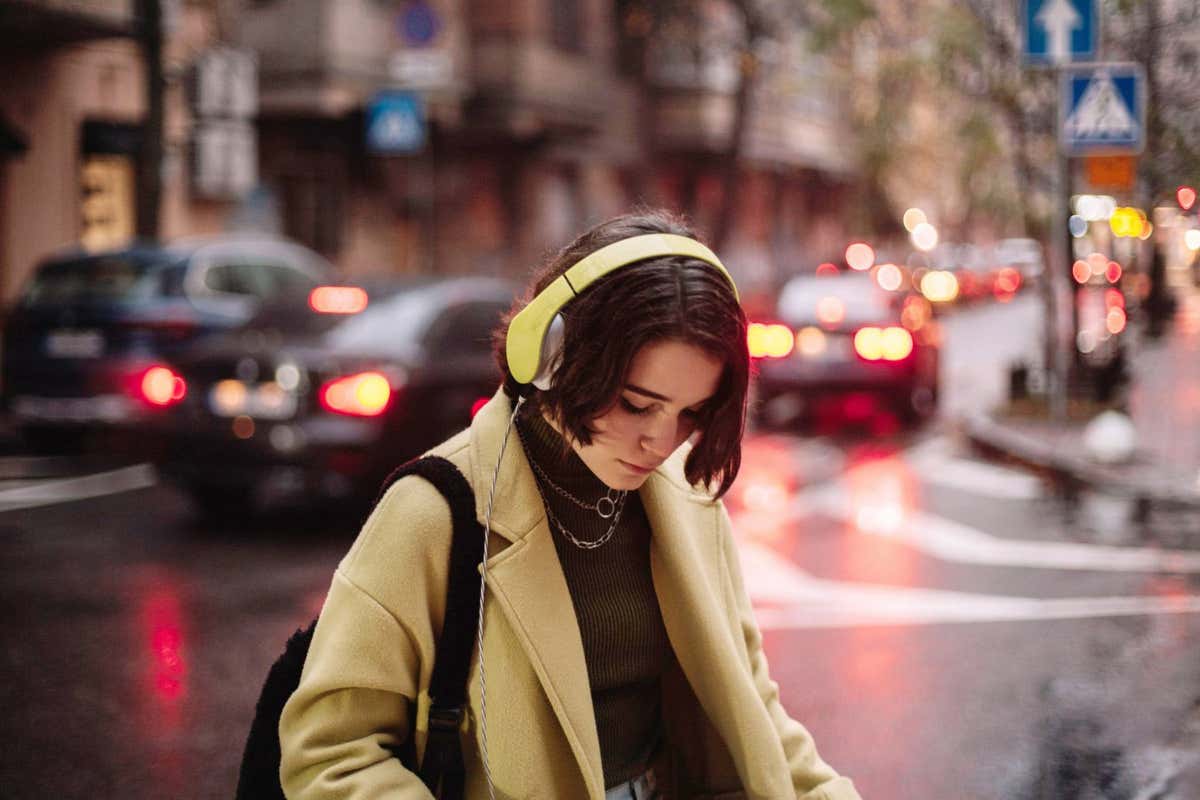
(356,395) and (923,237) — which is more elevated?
(923,237)

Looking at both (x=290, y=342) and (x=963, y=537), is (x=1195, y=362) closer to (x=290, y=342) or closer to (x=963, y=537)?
(x=963, y=537)

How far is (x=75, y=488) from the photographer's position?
11773mm

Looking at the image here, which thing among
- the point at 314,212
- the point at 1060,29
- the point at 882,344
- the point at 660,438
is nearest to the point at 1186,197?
the point at 1060,29

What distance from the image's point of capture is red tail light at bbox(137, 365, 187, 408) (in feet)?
33.2

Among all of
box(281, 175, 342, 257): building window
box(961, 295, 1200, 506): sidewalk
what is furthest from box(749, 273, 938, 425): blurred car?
box(281, 175, 342, 257): building window

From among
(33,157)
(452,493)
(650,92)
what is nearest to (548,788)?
(452,493)

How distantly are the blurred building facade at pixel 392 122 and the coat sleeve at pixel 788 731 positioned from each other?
17.1 meters

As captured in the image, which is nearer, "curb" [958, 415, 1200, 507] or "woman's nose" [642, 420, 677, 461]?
"woman's nose" [642, 420, 677, 461]

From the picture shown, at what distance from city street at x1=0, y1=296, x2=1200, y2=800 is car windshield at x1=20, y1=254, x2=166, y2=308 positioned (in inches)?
69.7

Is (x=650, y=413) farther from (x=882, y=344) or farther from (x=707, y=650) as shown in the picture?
(x=882, y=344)

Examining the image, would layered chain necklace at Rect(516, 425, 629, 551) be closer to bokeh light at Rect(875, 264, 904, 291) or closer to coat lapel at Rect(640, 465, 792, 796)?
coat lapel at Rect(640, 465, 792, 796)

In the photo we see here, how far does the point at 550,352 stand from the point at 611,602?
425 millimetres

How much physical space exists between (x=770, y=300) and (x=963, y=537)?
7.67 meters

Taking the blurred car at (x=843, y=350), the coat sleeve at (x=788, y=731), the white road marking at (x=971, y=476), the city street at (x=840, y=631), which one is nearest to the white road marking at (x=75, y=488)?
the city street at (x=840, y=631)
